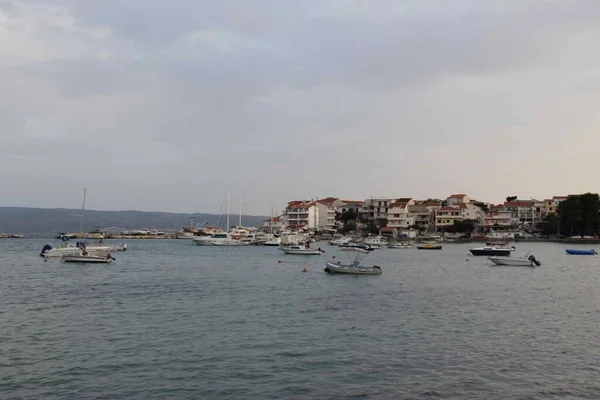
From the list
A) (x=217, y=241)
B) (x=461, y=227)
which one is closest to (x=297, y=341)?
(x=217, y=241)

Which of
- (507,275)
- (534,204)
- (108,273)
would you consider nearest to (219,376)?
(108,273)

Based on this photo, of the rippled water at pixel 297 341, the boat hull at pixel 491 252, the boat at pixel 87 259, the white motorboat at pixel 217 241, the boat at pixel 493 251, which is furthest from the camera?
the white motorboat at pixel 217 241

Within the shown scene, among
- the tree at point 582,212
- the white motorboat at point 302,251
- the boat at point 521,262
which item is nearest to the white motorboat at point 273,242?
the white motorboat at point 302,251

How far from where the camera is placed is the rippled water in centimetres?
1388

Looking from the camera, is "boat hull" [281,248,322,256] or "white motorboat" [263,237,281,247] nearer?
"boat hull" [281,248,322,256]

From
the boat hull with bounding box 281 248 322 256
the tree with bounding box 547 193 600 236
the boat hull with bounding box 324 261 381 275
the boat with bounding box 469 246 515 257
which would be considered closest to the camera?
the boat hull with bounding box 324 261 381 275

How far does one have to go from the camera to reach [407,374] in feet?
49.1

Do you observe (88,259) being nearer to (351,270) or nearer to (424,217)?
(351,270)

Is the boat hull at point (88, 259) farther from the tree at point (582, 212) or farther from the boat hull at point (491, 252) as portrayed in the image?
the tree at point (582, 212)

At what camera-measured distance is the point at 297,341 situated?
18891 mm

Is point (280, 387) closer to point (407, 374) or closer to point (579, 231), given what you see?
point (407, 374)

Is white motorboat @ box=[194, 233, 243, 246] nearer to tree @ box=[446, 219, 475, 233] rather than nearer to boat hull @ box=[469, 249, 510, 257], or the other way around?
boat hull @ box=[469, 249, 510, 257]

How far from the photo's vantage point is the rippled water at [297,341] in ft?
45.5

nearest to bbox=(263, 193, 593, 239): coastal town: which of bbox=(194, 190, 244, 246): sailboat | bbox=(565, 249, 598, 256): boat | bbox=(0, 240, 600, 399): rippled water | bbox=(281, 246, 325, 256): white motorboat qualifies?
bbox=(194, 190, 244, 246): sailboat
